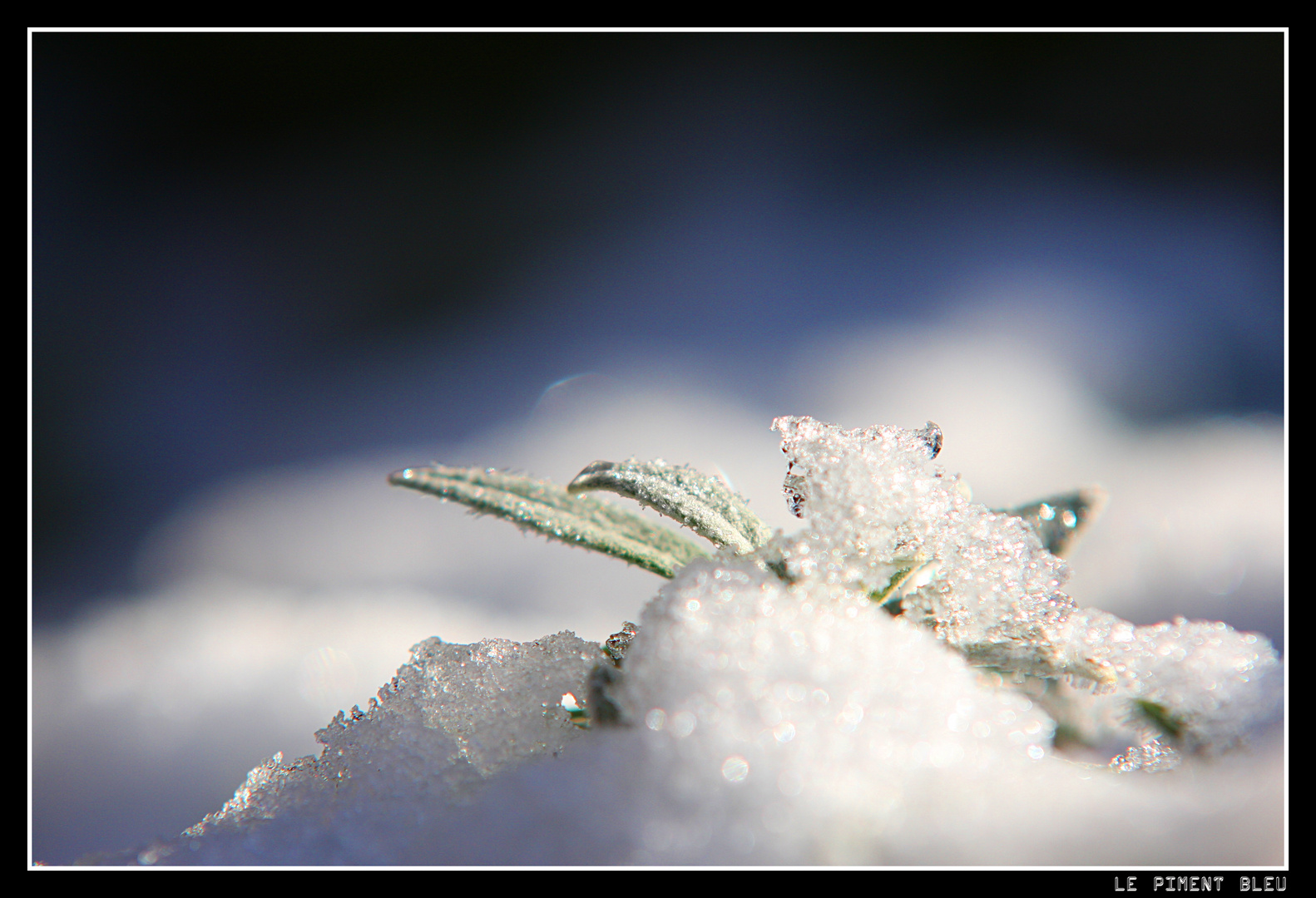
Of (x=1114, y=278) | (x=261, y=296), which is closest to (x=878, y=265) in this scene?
(x=1114, y=278)

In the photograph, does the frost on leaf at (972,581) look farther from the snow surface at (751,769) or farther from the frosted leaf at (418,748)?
the frosted leaf at (418,748)

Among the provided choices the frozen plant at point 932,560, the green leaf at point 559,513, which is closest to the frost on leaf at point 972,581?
the frozen plant at point 932,560

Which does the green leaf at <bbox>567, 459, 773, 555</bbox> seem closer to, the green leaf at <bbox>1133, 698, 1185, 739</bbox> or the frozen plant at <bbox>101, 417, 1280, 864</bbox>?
the frozen plant at <bbox>101, 417, 1280, 864</bbox>

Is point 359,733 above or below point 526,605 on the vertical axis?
below

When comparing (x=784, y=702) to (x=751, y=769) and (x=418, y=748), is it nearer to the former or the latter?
(x=751, y=769)

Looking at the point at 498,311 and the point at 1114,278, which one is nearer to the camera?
the point at 1114,278

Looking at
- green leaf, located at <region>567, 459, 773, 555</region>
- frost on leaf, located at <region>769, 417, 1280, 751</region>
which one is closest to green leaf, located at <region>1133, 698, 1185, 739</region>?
frost on leaf, located at <region>769, 417, 1280, 751</region>
